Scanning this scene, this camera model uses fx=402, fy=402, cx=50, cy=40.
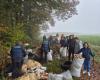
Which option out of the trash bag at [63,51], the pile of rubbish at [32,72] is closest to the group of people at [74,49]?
the trash bag at [63,51]

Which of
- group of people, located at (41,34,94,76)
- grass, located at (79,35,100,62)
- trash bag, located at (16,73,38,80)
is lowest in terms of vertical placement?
grass, located at (79,35,100,62)

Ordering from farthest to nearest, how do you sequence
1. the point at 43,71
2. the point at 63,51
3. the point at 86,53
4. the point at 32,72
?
1. the point at 63,51
2. the point at 86,53
3. the point at 43,71
4. the point at 32,72

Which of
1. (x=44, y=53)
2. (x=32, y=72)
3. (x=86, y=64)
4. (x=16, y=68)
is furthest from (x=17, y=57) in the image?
(x=44, y=53)

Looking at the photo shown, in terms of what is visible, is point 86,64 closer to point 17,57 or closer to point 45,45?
point 45,45

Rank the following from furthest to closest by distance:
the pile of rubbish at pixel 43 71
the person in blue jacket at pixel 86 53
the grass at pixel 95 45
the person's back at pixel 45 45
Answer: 1. the grass at pixel 95 45
2. the person's back at pixel 45 45
3. the person in blue jacket at pixel 86 53
4. the pile of rubbish at pixel 43 71

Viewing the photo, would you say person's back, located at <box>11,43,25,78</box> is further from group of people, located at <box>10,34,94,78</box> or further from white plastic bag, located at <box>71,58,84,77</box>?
white plastic bag, located at <box>71,58,84,77</box>

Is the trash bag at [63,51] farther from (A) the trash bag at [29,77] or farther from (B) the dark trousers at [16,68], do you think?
(A) the trash bag at [29,77]

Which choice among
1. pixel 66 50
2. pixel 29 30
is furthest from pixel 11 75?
pixel 29 30

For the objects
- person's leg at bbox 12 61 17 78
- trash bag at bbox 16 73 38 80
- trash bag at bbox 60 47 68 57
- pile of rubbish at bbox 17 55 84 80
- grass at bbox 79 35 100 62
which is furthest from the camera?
grass at bbox 79 35 100 62

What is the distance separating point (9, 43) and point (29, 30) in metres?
18.9

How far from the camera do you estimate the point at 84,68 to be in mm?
19625

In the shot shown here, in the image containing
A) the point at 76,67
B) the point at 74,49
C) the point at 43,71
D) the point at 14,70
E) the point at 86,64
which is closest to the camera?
the point at 14,70

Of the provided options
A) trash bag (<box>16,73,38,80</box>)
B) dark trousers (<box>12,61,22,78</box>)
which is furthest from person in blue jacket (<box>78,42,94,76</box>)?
dark trousers (<box>12,61,22,78</box>)

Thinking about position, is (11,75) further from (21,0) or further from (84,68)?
(21,0)
